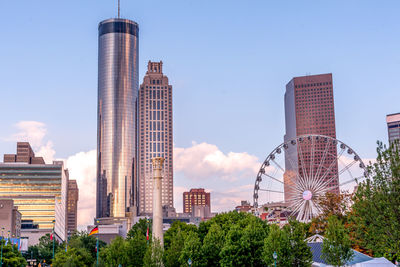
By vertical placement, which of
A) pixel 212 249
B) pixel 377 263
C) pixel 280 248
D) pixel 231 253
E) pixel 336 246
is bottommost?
pixel 377 263

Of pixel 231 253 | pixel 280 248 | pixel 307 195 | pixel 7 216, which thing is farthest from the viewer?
pixel 7 216

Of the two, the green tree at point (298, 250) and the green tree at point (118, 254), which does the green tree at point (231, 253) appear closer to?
the green tree at point (298, 250)

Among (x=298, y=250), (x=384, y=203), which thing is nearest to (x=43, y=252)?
(x=298, y=250)

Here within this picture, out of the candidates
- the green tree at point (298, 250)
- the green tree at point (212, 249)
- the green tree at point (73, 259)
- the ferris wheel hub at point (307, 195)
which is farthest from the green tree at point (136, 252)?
the ferris wheel hub at point (307, 195)

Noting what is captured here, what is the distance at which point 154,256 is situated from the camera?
72250mm

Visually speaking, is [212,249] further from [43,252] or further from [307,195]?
[43,252]

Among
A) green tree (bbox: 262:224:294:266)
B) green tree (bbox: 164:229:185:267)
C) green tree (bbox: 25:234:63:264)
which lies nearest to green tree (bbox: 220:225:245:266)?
green tree (bbox: 262:224:294:266)

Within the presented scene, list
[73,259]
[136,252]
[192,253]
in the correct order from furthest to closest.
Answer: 1. [73,259]
2. [136,252]
3. [192,253]

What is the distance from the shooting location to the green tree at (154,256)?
71625 millimetres

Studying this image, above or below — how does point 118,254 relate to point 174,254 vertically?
above

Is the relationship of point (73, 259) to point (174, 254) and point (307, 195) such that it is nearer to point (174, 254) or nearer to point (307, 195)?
point (174, 254)

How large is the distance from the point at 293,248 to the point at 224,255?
12.7 meters

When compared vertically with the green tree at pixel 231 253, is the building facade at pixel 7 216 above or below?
above

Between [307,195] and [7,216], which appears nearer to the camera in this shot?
[307,195]
